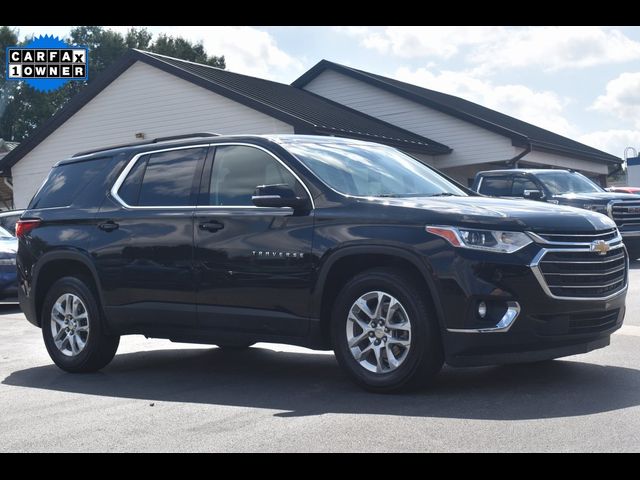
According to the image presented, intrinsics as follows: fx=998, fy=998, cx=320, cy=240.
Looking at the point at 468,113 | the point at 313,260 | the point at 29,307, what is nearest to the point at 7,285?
the point at 29,307

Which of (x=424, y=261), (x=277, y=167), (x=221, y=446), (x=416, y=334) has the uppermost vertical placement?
(x=277, y=167)

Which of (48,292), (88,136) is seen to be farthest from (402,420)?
(88,136)

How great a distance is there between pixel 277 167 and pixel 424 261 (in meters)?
1.57

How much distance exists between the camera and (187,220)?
7.71 metres

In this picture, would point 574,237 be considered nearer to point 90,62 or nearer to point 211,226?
point 211,226

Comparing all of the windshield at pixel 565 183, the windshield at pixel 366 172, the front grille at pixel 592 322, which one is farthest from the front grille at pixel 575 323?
the windshield at pixel 565 183

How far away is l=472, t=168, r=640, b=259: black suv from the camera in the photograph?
18123 millimetres

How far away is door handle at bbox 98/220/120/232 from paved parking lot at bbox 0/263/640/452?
123 cm

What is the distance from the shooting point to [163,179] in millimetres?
8172

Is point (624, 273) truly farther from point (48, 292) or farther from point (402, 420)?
point (48, 292)

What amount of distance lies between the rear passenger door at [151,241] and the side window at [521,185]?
37.6 feet

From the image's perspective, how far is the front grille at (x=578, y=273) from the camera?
6.36 metres

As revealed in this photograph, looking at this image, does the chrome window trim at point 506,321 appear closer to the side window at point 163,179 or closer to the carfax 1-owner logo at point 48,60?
the side window at point 163,179

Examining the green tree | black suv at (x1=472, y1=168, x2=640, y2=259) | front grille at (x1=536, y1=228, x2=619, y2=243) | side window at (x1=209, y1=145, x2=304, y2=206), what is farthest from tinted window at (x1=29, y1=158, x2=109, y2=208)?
the green tree
